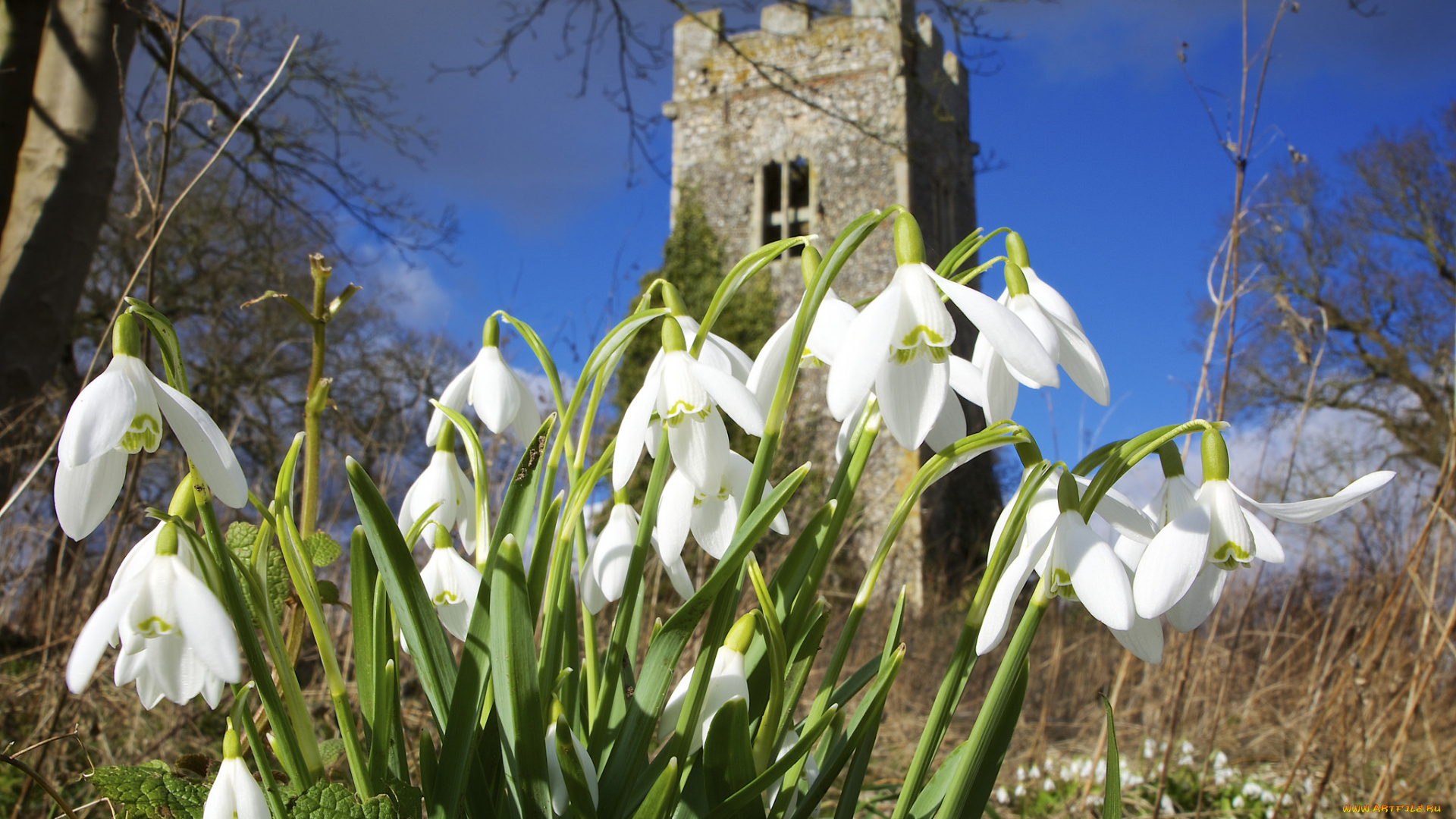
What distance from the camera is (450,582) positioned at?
771mm

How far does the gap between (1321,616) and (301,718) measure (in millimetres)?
4377

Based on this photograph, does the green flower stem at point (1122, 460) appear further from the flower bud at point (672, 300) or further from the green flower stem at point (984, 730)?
the flower bud at point (672, 300)

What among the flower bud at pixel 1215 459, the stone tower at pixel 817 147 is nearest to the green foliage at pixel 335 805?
the flower bud at pixel 1215 459

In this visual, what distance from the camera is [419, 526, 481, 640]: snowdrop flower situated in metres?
0.77

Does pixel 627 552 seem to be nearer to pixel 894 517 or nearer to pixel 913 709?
pixel 894 517

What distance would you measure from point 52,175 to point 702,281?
856 cm

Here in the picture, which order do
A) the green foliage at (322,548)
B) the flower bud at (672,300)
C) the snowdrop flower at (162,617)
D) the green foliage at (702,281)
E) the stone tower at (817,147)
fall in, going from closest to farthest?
1. the snowdrop flower at (162,617)
2. the flower bud at (672,300)
3. the green foliage at (322,548)
4. the green foliage at (702,281)
5. the stone tower at (817,147)

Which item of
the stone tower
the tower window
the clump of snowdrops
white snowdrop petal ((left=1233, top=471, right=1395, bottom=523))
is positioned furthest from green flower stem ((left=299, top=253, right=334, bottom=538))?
the tower window

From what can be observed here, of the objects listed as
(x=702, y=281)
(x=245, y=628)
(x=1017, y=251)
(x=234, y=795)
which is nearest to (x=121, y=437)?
(x=245, y=628)

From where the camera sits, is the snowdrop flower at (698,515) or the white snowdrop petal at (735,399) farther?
the snowdrop flower at (698,515)

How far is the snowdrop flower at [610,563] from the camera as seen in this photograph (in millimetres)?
772

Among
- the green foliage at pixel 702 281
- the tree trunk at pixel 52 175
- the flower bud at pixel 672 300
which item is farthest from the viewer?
the green foliage at pixel 702 281

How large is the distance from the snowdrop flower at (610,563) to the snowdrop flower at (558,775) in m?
0.14

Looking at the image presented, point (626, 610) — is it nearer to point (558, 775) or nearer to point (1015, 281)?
point (558, 775)
